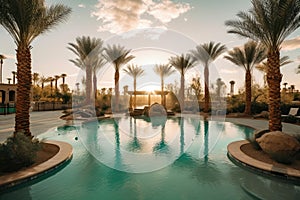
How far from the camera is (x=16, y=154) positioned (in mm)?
5457

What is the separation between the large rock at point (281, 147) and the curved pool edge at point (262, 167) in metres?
0.45

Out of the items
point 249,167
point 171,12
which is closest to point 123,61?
point 171,12

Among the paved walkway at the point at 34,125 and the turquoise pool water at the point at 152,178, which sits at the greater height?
the paved walkway at the point at 34,125

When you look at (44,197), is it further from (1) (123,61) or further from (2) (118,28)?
(1) (123,61)

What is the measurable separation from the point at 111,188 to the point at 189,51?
66.2 feet

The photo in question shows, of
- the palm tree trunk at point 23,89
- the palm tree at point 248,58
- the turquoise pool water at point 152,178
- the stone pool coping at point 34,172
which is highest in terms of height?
the palm tree at point 248,58

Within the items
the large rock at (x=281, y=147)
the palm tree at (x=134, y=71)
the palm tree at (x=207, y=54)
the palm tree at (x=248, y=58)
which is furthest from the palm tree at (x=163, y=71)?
the large rock at (x=281, y=147)

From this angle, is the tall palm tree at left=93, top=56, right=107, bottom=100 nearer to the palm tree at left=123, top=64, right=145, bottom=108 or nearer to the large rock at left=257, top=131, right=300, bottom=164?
the palm tree at left=123, top=64, right=145, bottom=108

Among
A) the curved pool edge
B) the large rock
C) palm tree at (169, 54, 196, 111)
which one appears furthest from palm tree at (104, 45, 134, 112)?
the large rock

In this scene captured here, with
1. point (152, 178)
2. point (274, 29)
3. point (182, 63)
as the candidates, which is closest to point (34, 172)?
point (152, 178)

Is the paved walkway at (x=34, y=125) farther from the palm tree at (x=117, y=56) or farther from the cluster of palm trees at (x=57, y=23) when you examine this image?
the palm tree at (x=117, y=56)

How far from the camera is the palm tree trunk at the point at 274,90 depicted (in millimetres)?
8008

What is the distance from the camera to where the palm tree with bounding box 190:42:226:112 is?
21.5 metres

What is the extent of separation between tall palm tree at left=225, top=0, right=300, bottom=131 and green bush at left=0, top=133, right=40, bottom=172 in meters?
8.65
